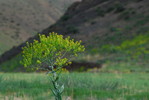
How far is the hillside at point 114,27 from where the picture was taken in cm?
3853

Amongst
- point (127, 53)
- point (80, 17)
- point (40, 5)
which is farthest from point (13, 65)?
point (40, 5)

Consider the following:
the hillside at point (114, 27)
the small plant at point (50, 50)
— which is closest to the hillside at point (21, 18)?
the hillside at point (114, 27)

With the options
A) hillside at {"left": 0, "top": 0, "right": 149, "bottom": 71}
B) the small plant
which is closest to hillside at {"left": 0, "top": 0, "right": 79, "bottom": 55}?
hillside at {"left": 0, "top": 0, "right": 149, "bottom": 71}

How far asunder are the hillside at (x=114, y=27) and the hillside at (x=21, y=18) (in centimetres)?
3572

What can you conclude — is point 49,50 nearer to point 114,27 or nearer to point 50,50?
point 50,50

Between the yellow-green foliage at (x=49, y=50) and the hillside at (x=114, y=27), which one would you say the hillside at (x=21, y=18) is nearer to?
the hillside at (x=114, y=27)

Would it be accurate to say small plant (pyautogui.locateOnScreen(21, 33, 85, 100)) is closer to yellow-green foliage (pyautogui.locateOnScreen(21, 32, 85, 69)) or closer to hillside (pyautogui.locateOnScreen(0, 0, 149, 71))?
yellow-green foliage (pyautogui.locateOnScreen(21, 32, 85, 69))

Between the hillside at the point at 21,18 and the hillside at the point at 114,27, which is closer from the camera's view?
the hillside at the point at 114,27

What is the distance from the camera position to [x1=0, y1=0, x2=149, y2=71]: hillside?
38531mm

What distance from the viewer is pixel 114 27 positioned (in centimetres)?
4588

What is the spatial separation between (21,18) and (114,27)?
6407 centimetres

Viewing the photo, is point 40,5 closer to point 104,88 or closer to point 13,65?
point 13,65

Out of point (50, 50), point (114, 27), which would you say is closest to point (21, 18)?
point (114, 27)

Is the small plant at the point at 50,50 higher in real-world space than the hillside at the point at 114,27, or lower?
lower
